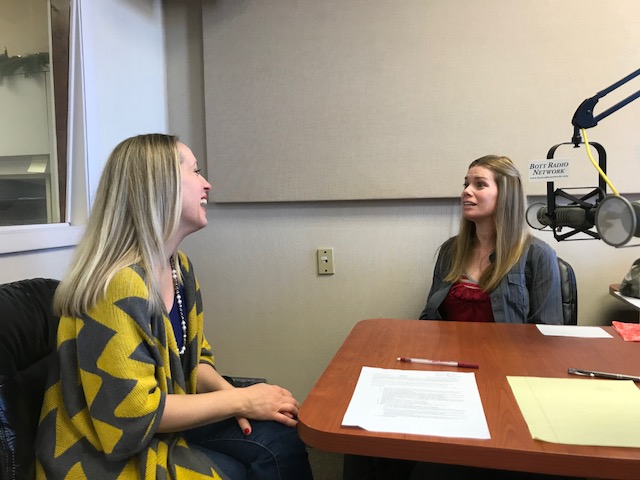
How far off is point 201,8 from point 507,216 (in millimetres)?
1601

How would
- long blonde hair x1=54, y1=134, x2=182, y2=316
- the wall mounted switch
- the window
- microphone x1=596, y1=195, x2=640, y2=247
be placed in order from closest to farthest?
microphone x1=596, y1=195, x2=640, y2=247 < long blonde hair x1=54, y1=134, x2=182, y2=316 < the window < the wall mounted switch

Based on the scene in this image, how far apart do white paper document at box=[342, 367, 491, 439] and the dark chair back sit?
0.63 metres

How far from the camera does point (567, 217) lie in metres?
0.88

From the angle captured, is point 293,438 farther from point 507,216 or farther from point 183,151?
point 507,216

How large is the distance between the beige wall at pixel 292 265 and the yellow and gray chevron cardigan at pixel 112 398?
1.16 metres

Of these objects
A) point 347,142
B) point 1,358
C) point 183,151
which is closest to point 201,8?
point 347,142

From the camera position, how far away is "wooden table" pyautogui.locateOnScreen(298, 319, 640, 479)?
70 centimetres

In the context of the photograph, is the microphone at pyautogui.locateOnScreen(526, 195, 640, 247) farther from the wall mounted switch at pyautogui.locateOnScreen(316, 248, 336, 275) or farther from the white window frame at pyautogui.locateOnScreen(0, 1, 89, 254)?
the white window frame at pyautogui.locateOnScreen(0, 1, 89, 254)

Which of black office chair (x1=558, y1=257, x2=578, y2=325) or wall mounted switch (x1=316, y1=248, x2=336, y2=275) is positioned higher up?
wall mounted switch (x1=316, y1=248, x2=336, y2=275)

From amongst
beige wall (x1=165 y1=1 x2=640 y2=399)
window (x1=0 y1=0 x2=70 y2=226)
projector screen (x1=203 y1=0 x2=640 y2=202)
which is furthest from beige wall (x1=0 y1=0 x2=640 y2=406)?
window (x1=0 y1=0 x2=70 y2=226)

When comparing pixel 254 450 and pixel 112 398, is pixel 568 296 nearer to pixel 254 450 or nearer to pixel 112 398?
pixel 254 450

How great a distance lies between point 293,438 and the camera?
1.18 meters

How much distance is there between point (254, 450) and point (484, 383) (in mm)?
553

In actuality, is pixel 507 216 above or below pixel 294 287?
above
